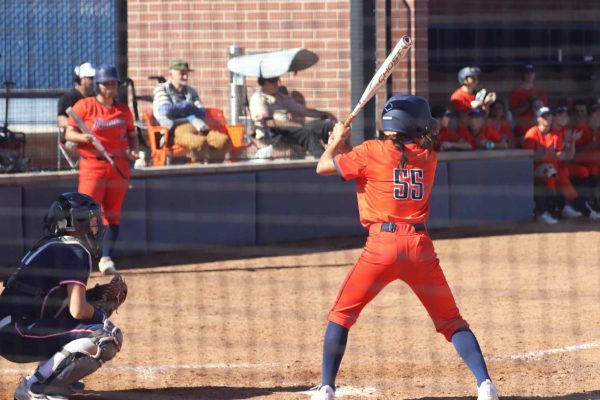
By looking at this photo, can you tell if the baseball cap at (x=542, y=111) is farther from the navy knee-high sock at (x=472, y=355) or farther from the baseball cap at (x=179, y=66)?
the navy knee-high sock at (x=472, y=355)

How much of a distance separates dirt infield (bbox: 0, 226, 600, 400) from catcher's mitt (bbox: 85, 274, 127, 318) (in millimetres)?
430

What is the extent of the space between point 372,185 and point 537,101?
302 inches

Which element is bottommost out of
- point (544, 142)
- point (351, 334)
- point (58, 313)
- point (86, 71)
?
point (351, 334)

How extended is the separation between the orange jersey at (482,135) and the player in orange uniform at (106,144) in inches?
159

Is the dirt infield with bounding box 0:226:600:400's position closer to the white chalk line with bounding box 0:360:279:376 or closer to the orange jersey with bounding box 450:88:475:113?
the white chalk line with bounding box 0:360:279:376

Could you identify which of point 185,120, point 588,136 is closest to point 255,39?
point 185,120

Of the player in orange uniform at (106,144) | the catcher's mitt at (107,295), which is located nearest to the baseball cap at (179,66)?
the player in orange uniform at (106,144)

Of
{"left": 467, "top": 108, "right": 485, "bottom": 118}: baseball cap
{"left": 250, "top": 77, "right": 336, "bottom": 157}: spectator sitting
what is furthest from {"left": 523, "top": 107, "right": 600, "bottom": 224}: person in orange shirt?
{"left": 250, "top": 77, "right": 336, "bottom": 157}: spectator sitting

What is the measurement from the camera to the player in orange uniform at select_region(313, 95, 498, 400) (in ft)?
16.1

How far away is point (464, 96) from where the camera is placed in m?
11.7

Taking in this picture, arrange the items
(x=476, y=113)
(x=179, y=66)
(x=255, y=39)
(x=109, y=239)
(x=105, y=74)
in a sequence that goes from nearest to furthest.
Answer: (x=105, y=74)
(x=109, y=239)
(x=179, y=66)
(x=255, y=39)
(x=476, y=113)

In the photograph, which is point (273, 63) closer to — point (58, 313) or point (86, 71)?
point (86, 71)

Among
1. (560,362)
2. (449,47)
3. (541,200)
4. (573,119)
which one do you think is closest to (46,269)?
(560,362)

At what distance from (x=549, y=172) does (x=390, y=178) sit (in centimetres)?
736
